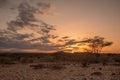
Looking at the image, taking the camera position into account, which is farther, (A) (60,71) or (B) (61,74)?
(A) (60,71)

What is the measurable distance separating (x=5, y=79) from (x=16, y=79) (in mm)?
1022

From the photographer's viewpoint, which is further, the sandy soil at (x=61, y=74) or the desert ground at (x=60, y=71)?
the desert ground at (x=60, y=71)

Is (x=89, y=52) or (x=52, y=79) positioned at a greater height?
(x=89, y=52)

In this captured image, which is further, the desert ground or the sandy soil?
the desert ground

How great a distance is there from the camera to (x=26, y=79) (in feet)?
61.9

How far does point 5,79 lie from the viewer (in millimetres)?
18938

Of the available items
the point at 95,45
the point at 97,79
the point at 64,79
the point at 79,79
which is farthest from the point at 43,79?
the point at 95,45

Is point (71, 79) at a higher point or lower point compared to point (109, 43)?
lower

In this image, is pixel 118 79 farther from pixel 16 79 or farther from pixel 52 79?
pixel 16 79

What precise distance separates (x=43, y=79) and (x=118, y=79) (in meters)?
6.81

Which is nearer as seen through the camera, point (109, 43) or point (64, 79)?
point (64, 79)

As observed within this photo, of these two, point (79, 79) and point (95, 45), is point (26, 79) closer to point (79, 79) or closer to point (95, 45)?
point (79, 79)

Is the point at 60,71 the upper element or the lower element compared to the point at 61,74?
upper

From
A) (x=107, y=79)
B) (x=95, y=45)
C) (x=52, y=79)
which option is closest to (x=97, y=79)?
(x=107, y=79)
